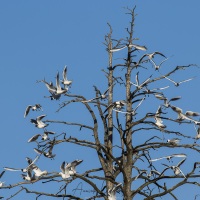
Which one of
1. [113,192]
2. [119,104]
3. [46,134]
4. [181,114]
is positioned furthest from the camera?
[46,134]

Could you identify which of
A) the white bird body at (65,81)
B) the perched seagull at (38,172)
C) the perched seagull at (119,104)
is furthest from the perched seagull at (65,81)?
the perched seagull at (38,172)

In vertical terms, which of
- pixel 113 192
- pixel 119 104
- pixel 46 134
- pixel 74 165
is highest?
pixel 119 104

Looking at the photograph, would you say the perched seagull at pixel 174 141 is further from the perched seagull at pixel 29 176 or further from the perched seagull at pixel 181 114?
the perched seagull at pixel 29 176

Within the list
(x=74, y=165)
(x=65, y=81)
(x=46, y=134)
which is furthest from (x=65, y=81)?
(x=74, y=165)

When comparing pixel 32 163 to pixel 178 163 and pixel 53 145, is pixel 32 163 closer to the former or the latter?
pixel 53 145

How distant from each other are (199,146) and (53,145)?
212 centimetres

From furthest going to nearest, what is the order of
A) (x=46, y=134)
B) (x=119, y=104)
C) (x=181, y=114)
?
(x=46, y=134) → (x=119, y=104) → (x=181, y=114)

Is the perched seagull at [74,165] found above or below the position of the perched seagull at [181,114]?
below

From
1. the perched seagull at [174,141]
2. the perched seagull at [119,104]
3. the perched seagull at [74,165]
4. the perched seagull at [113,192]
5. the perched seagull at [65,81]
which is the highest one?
the perched seagull at [65,81]

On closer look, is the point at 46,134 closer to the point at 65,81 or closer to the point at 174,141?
the point at 65,81

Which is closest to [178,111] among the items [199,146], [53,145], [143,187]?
[199,146]

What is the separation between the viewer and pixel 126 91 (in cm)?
1013

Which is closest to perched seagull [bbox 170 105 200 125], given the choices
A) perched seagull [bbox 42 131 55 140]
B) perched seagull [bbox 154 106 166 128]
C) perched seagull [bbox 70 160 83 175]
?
perched seagull [bbox 154 106 166 128]

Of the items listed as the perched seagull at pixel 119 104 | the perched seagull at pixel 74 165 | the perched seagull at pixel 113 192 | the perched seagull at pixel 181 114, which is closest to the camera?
the perched seagull at pixel 74 165
